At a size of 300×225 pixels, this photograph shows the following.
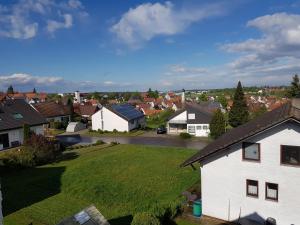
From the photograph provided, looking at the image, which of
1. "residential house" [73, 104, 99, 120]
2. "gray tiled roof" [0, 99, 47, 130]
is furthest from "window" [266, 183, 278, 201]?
"residential house" [73, 104, 99, 120]

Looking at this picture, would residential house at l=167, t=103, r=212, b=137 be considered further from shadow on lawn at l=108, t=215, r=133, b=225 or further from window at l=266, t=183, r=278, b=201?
window at l=266, t=183, r=278, b=201

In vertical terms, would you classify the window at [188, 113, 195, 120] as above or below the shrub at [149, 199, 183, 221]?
above

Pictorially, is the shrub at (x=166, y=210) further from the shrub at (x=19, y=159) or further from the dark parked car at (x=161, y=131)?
the dark parked car at (x=161, y=131)

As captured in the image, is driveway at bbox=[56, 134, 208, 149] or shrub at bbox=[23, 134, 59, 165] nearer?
shrub at bbox=[23, 134, 59, 165]

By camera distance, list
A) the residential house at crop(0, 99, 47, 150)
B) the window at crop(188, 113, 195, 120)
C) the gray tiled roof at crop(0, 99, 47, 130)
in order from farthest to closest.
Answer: the window at crop(188, 113, 195, 120), the gray tiled roof at crop(0, 99, 47, 130), the residential house at crop(0, 99, 47, 150)

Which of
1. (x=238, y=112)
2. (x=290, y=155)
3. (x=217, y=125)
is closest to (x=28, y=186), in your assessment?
(x=290, y=155)

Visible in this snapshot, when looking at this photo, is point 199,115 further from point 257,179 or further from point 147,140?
point 257,179

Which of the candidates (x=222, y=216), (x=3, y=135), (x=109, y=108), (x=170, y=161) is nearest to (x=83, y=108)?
(x=109, y=108)

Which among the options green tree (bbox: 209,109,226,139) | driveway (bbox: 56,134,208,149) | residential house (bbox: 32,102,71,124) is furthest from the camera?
residential house (bbox: 32,102,71,124)

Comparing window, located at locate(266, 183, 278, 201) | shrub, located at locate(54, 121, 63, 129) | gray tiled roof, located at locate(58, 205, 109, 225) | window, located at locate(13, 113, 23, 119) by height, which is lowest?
shrub, located at locate(54, 121, 63, 129)
